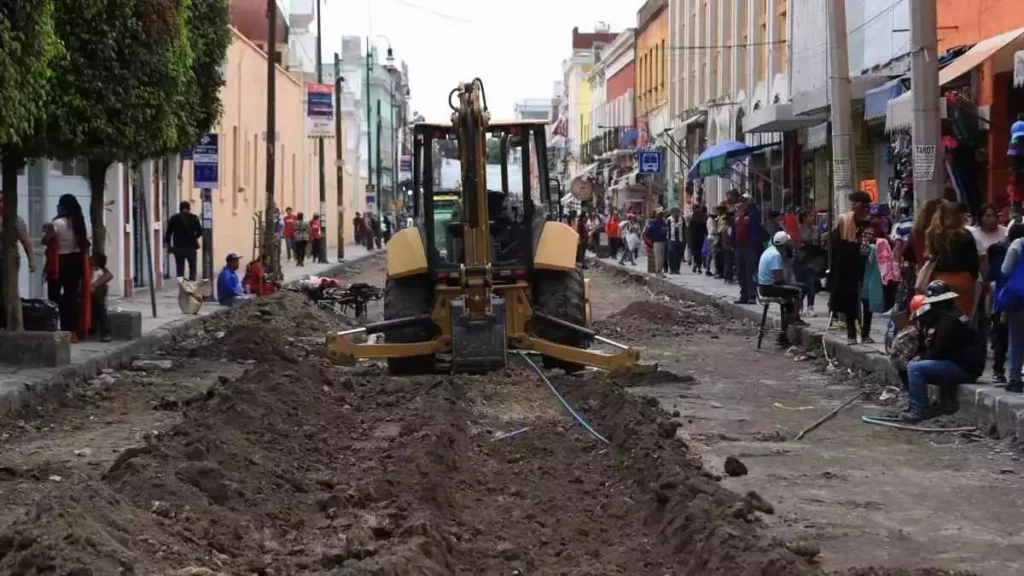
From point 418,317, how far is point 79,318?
532cm

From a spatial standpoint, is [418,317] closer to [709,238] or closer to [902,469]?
[902,469]

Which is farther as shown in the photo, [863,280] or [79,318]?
[79,318]

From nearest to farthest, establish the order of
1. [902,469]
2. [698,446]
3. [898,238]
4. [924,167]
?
[902,469], [698,446], [924,167], [898,238]

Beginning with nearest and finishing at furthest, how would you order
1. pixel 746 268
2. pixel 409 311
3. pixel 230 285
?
1. pixel 409 311
2. pixel 230 285
3. pixel 746 268

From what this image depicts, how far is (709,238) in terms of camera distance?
116ft

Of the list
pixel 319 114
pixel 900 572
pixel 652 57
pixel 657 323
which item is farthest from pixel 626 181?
pixel 900 572

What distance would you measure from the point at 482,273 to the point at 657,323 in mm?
8409

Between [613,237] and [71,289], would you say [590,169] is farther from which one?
[71,289]

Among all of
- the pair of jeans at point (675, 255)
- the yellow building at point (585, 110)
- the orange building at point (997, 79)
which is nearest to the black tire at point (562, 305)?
the orange building at point (997, 79)

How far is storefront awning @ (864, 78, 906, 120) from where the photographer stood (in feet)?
73.2

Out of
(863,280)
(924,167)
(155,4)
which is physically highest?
(155,4)

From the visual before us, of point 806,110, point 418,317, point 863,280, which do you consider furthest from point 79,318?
point 806,110

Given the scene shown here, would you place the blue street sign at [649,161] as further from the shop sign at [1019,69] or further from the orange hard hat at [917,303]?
the orange hard hat at [917,303]

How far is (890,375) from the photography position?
1470cm
